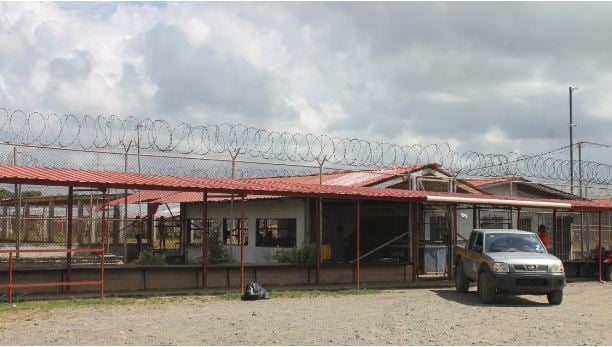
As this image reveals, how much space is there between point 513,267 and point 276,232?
997 centimetres

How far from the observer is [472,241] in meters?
17.4

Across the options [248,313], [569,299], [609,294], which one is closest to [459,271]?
[569,299]

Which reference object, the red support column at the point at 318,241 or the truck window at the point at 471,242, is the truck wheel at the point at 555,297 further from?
the red support column at the point at 318,241

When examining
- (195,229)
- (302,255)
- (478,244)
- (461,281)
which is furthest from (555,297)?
(195,229)

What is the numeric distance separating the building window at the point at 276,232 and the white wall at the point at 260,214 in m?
0.17

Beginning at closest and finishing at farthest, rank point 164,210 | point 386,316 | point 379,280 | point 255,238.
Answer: point 386,316, point 379,280, point 255,238, point 164,210

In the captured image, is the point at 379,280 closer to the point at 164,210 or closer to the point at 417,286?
the point at 417,286

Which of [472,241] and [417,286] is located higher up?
[472,241]

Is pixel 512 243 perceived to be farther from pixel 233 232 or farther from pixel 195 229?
pixel 195 229

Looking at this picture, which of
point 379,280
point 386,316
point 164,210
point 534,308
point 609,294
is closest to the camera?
point 386,316

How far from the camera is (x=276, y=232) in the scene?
23.7m

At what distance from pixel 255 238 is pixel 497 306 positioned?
10.9m

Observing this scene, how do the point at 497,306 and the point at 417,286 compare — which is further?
the point at 417,286

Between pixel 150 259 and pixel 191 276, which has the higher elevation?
pixel 150 259
